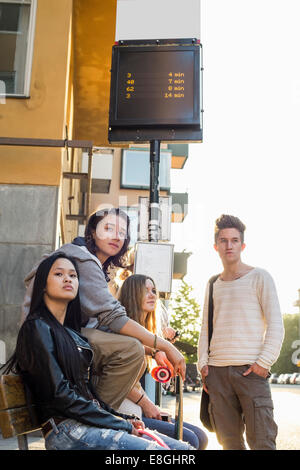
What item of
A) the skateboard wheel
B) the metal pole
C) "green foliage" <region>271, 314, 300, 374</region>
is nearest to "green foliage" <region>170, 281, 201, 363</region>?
"green foliage" <region>271, 314, 300, 374</region>

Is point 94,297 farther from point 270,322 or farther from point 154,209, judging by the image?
point 154,209

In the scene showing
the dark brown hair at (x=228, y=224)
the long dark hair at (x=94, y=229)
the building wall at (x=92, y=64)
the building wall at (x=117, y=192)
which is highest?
the building wall at (x=117, y=192)

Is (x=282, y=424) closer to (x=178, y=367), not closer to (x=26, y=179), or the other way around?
(x=26, y=179)

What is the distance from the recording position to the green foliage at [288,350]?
234 feet

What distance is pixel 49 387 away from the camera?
2469 mm

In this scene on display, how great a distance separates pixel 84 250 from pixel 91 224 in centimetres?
46

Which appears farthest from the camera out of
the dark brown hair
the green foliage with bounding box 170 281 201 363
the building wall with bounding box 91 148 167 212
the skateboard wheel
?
the green foliage with bounding box 170 281 201 363

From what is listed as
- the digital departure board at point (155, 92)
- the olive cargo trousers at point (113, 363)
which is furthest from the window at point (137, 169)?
the olive cargo trousers at point (113, 363)

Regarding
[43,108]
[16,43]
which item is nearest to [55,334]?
[43,108]

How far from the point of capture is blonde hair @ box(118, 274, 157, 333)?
3.96 m

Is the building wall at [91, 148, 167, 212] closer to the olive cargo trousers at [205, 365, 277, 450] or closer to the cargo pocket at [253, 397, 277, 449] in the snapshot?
the olive cargo trousers at [205, 365, 277, 450]

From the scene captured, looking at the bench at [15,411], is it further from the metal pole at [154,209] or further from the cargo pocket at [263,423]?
the metal pole at [154,209]

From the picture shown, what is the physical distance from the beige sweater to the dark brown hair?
1.12 feet

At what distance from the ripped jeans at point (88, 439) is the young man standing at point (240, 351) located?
1.62 metres
